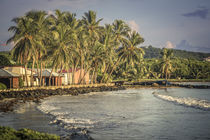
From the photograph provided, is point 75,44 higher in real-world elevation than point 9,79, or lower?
higher

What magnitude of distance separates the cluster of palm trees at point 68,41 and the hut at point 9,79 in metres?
2.87

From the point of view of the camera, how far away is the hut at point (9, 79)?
43.3 metres

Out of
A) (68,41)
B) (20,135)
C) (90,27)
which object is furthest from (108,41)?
(20,135)

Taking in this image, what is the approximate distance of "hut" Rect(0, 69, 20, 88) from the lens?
43.3 m

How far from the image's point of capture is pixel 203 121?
63.1ft

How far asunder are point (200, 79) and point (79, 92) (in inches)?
2964

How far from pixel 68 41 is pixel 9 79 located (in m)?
13.3

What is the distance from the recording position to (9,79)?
45.0 meters

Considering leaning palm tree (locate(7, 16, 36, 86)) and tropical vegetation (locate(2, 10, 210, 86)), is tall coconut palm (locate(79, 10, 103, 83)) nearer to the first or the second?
tropical vegetation (locate(2, 10, 210, 86))

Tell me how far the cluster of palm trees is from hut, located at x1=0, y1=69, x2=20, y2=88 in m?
2.87

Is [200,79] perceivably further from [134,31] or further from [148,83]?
[134,31]

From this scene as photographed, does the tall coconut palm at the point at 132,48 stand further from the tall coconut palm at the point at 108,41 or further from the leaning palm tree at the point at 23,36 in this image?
the leaning palm tree at the point at 23,36

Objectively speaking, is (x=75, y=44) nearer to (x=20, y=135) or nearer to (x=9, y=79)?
(x=9, y=79)

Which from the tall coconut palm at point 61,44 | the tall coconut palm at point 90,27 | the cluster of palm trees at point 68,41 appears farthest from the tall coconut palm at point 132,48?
the tall coconut palm at point 61,44
